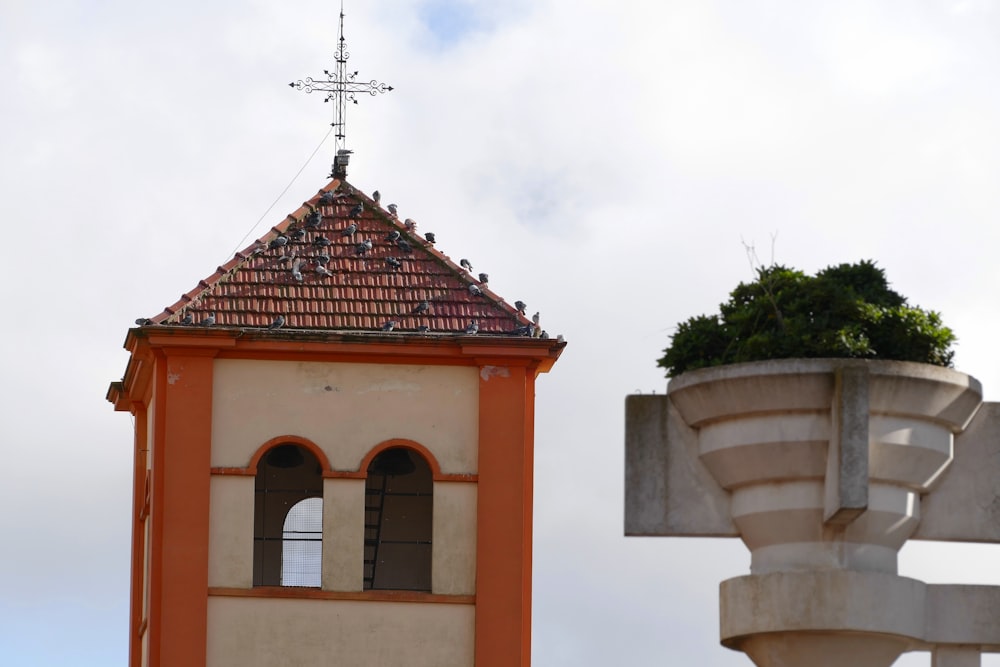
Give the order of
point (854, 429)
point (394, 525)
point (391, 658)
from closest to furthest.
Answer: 1. point (854, 429)
2. point (391, 658)
3. point (394, 525)

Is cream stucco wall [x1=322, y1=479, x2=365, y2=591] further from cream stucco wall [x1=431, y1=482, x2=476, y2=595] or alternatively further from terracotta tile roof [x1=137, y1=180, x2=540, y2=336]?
terracotta tile roof [x1=137, y1=180, x2=540, y2=336]

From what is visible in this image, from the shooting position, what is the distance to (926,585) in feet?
59.6

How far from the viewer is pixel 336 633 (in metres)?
29.8

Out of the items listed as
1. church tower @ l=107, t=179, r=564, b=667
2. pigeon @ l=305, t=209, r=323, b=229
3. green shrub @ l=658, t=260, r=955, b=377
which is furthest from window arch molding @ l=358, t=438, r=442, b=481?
green shrub @ l=658, t=260, r=955, b=377

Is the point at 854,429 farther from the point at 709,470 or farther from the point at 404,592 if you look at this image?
the point at 404,592

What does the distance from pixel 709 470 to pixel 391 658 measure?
1164 centimetres

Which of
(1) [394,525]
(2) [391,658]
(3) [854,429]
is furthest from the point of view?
(1) [394,525]

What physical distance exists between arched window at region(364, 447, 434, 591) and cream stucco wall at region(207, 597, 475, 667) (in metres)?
1.23

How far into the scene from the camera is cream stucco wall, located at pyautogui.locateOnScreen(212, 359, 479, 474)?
3036 centimetres

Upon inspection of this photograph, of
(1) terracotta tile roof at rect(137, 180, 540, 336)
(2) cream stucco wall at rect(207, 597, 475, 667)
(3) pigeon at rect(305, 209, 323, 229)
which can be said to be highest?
(3) pigeon at rect(305, 209, 323, 229)

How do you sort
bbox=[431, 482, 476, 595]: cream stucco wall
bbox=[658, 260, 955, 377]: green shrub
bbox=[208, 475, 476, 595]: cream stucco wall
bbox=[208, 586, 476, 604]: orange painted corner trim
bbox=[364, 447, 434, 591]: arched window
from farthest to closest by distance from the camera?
1. bbox=[364, 447, 434, 591]: arched window
2. bbox=[431, 482, 476, 595]: cream stucco wall
3. bbox=[208, 475, 476, 595]: cream stucco wall
4. bbox=[208, 586, 476, 604]: orange painted corner trim
5. bbox=[658, 260, 955, 377]: green shrub

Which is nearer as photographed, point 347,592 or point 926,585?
point 926,585

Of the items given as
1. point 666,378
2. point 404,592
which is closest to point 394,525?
point 404,592

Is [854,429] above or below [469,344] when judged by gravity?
below
